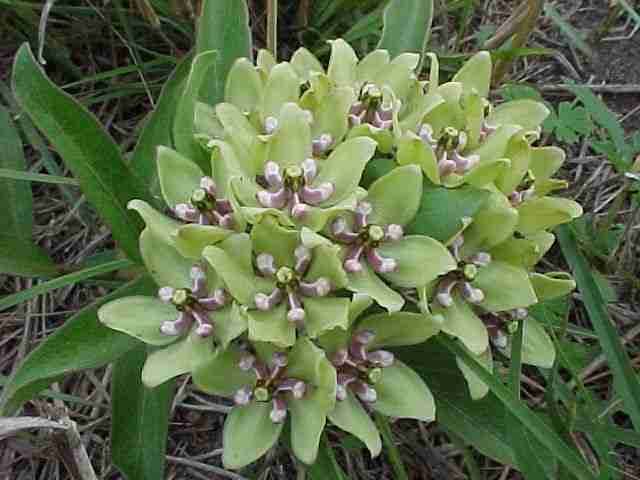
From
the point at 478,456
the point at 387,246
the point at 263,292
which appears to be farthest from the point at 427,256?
the point at 478,456

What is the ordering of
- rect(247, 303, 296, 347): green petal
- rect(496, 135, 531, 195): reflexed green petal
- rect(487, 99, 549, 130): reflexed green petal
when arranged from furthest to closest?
1. rect(487, 99, 549, 130): reflexed green petal
2. rect(496, 135, 531, 195): reflexed green petal
3. rect(247, 303, 296, 347): green petal

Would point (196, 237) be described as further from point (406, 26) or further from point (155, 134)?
point (406, 26)

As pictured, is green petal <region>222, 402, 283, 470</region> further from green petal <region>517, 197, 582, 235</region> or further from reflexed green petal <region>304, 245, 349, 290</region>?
green petal <region>517, 197, 582, 235</region>

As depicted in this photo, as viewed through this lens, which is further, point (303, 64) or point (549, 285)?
point (303, 64)

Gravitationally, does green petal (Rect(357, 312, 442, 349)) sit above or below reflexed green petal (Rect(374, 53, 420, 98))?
below

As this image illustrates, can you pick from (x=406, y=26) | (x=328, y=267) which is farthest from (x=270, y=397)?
(x=406, y=26)

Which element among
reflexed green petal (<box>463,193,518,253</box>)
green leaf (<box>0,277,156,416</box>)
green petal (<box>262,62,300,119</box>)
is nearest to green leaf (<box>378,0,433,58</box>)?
green petal (<box>262,62,300,119</box>)

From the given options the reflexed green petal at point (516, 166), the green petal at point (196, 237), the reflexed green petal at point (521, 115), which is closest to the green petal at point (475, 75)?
the reflexed green petal at point (521, 115)
